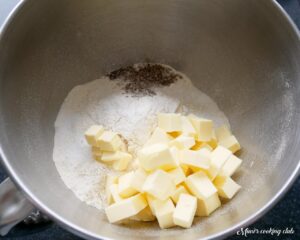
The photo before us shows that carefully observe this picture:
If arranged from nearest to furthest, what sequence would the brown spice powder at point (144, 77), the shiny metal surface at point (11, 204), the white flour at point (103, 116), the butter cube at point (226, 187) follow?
1. the shiny metal surface at point (11, 204)
2. the butter cube at point (226, 187)
3. the white flour at point (103, 116)
4. the brown spice powder at point (144, 77)

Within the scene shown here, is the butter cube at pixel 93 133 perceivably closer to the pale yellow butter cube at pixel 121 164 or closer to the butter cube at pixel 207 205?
the pale yellow butter cube at pixel 121 164

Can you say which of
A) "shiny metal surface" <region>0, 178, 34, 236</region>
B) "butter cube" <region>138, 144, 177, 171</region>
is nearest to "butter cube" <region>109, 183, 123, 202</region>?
"butter cube" <region>138, 144, 177, 171</region>

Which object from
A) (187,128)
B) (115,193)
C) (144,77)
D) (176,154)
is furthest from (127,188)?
(144,77)

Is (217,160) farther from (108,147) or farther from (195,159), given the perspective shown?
(108,147)

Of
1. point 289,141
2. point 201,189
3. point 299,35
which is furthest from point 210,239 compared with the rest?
point 299,35

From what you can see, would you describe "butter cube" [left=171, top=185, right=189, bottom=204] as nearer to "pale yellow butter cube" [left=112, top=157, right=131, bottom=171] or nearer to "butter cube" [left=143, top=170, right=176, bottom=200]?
"butter cube" [left=143, top=170, right=176, bottom=200]

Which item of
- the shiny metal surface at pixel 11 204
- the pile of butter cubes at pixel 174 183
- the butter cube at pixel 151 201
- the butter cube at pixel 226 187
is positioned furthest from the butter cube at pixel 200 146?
the shiny metal surface at pixel 11 204

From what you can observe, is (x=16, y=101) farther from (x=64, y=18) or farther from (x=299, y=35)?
(x=299, y=35)

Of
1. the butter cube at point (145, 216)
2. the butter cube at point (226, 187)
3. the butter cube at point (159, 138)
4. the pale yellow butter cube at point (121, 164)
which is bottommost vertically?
the butter cube at point (145, 216)
